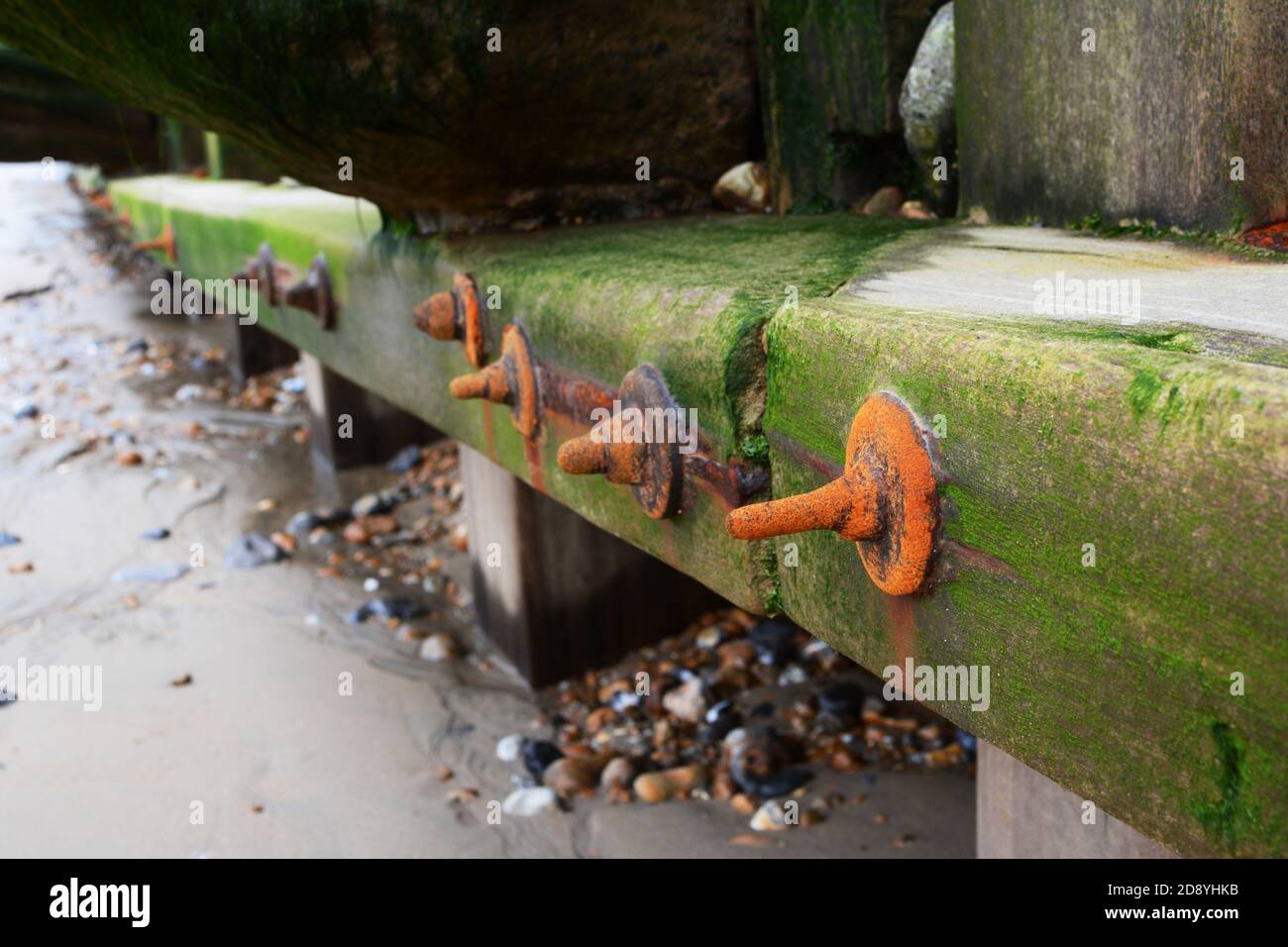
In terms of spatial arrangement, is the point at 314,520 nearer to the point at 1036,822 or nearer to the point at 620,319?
the point at 620,319

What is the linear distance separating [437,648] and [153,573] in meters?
1.45

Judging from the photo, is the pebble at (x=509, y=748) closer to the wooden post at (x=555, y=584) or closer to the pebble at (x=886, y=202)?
the wooden post at (x=555, y=584)

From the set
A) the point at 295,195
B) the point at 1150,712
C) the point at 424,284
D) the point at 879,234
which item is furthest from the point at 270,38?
the point at 295,195

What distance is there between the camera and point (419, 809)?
131 inches

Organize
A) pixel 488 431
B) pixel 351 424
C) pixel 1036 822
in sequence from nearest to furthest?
1. pixel 1036 822
2. pixel 488 431
3. pixel 351 424

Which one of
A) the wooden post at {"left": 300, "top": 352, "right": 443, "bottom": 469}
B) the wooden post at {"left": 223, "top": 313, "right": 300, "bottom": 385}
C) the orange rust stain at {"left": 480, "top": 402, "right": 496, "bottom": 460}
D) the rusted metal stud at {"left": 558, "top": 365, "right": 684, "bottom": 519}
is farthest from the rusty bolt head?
the wooden post at {"left": 223, "top": 313, "right": 300, "bottom": 385}

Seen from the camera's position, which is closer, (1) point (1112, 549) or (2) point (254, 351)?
(1) point (1112, 549)

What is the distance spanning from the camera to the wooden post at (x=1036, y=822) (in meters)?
1.99

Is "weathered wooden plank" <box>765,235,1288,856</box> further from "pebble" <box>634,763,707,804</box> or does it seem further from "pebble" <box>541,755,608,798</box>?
"pebble" <box>541,755,608,798</box>

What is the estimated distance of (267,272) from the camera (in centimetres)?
438

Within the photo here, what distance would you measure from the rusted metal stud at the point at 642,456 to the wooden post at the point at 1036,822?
0.81 m

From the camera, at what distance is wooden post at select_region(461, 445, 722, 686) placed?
399 cm

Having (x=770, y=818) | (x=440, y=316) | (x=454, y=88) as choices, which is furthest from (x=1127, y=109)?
(x=770, y=818)

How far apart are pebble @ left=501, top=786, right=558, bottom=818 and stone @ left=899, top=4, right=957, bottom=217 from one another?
1952 millimetres
